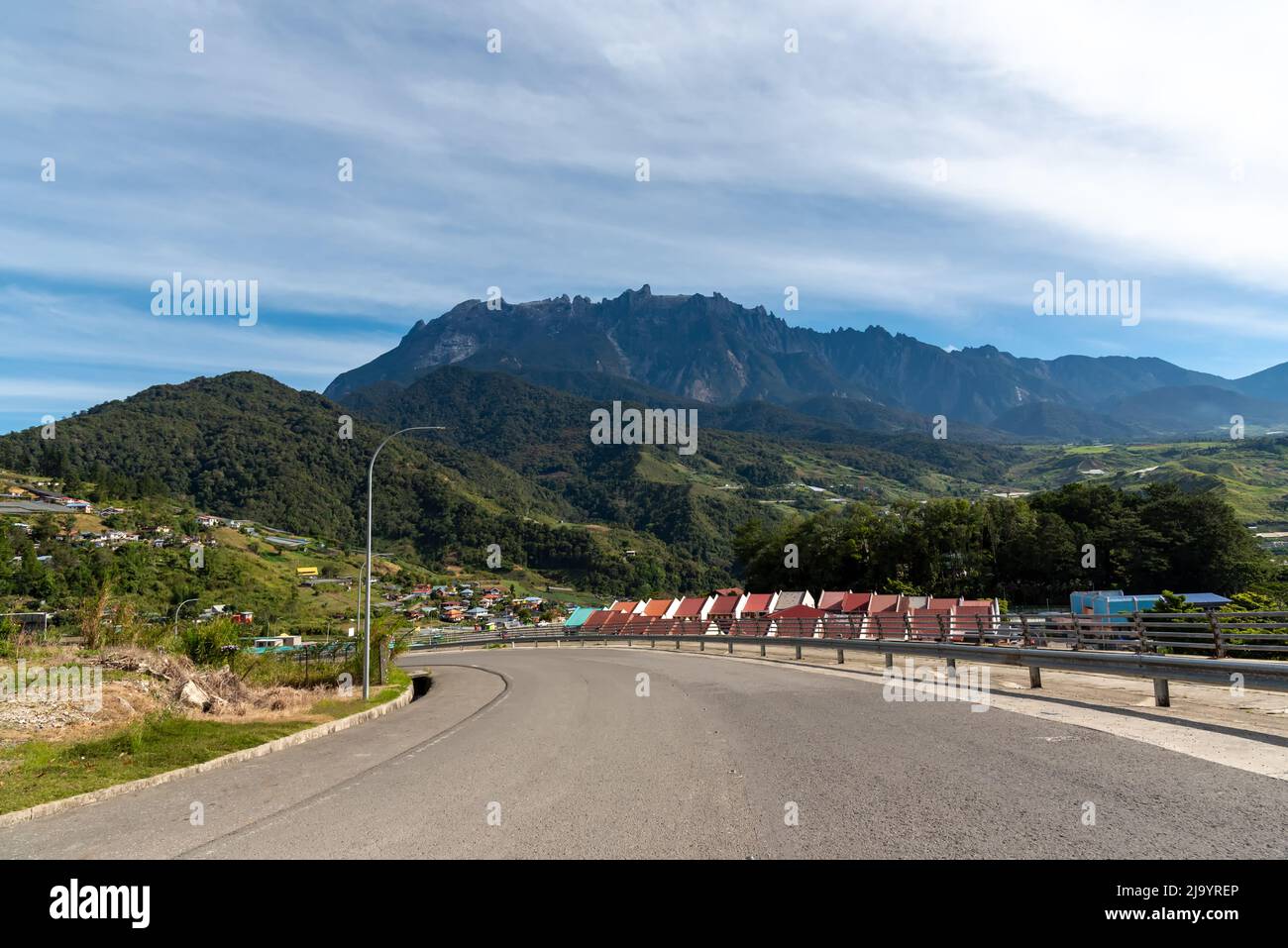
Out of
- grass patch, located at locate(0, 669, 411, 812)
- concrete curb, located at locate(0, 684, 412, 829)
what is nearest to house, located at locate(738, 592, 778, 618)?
concrete curb, located at locate(0, 684, 412, 829)

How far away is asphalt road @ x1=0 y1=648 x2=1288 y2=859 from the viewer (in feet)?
19.3

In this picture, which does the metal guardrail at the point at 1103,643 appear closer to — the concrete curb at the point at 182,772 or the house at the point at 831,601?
the concrete curb at the point at 182,772

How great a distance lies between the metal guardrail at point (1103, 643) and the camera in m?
11.0

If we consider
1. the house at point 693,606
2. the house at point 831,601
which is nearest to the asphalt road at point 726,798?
the house at point 831,601

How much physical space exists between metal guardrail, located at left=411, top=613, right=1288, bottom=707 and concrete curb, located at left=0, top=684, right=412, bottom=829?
12.9 meters

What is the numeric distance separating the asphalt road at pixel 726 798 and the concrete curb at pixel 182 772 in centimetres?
18

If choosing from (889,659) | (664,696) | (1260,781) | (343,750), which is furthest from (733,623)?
(1260,781)

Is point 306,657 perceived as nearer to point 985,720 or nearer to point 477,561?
point 985,720

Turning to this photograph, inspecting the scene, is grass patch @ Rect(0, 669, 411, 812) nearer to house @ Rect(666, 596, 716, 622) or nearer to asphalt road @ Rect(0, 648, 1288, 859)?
asphalt road @ Rect(0, 648, 1288, 859)

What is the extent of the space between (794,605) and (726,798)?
62.7 metres

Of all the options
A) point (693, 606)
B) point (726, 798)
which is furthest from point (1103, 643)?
point (693, 606)

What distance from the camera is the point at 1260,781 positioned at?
6895 millimetres
